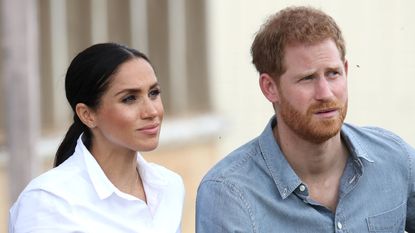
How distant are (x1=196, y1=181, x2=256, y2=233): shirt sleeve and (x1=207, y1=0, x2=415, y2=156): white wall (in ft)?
11.9

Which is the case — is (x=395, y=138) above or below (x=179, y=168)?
above

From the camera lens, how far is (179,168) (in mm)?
7727

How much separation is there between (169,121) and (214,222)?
150 inches

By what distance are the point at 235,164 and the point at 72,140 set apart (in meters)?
0.58

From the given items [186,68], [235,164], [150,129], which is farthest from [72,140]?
[186,68]

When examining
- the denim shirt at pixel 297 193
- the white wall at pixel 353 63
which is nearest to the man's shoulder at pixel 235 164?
the denim shirt at pixel 297 193

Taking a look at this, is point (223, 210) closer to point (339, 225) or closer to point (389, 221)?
point (339, 225)

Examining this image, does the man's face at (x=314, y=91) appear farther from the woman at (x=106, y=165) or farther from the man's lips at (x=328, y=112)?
the woman at (x=106, y=165)

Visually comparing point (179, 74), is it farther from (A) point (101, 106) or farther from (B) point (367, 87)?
(A) point (101, 106)

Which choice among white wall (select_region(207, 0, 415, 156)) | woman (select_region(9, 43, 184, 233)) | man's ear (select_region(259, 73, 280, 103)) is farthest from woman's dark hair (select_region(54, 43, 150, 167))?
white wall (select_region(207, 0, 415, 156))

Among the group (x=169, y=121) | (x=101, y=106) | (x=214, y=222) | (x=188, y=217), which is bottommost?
(x=188, y=217)

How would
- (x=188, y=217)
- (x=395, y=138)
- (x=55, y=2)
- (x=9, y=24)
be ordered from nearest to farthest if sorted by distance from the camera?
(x=395, y=138)
(x=9, y=24)
(x=55, y=2)
(x=188, y=217)

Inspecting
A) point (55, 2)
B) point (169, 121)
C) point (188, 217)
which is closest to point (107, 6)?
point (55, 2)

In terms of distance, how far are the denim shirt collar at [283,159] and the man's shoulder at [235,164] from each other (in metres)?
0.03
